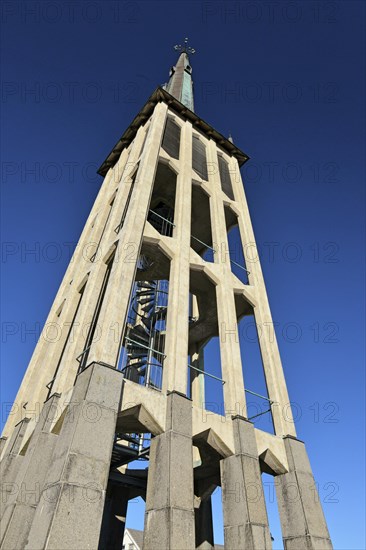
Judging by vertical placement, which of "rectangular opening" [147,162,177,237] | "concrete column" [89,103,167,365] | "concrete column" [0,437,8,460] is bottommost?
"concrete column" [0,437,8,460]

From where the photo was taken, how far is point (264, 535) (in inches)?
346

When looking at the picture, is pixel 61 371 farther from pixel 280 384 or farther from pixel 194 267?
pixel 280 384

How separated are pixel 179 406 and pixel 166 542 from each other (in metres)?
3.00

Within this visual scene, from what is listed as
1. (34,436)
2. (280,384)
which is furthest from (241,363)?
(34,436)

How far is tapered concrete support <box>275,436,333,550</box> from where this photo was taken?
9.85 meters

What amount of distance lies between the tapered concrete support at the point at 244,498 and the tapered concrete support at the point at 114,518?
663cm

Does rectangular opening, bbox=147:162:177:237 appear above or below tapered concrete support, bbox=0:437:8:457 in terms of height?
above

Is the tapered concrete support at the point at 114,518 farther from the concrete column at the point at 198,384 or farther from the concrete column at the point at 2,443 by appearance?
the concrete column at the point at 198,384

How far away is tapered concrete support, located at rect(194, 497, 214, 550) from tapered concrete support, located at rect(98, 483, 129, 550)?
9.97 feet

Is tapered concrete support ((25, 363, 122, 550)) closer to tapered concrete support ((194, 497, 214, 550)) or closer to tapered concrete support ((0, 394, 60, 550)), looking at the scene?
tapered concrete support ((0, 394, 60, 550))

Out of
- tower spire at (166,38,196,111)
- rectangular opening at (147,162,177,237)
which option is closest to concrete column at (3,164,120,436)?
rectangular opening at (147,162,177,237)

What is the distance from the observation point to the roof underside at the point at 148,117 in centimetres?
2022

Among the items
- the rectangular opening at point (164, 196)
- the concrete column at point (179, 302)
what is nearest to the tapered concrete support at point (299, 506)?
the concrete column at point (179, 302)

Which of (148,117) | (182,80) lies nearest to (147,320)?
(148,117)
